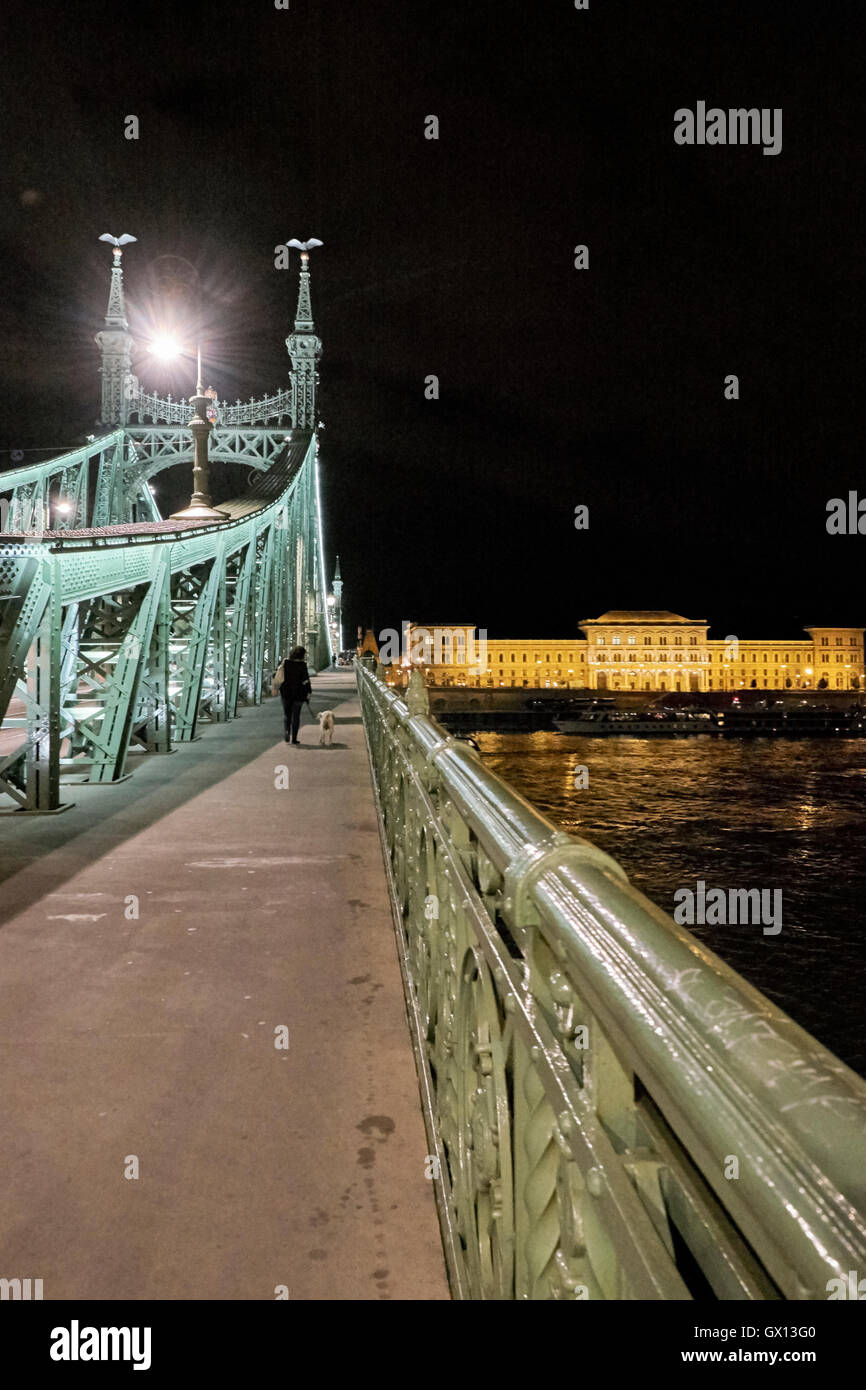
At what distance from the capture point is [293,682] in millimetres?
11164

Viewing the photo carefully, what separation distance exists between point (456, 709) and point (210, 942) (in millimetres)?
77392

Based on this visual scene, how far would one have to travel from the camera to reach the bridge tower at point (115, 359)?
26969 millimetres

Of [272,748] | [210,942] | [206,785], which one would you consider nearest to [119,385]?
[272,748]

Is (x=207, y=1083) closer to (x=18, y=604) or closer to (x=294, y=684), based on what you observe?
(x=18, y=604)

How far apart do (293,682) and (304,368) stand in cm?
2183

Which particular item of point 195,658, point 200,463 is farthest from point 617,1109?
point 200,463

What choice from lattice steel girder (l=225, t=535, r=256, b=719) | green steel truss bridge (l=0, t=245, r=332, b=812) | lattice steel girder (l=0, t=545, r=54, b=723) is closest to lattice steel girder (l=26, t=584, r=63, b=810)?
green steel truss bridge (l=0, t=245, r=332, b=812)

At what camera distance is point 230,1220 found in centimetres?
197

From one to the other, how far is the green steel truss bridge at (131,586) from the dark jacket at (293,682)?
53.3 inches

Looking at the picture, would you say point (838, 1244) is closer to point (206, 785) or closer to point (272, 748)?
point (206, 785)

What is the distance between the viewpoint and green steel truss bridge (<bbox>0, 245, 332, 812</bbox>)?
21.9ft

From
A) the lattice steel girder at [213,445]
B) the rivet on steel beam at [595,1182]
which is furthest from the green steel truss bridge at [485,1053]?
the lattice steel girder at [213,445]

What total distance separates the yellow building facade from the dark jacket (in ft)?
338
